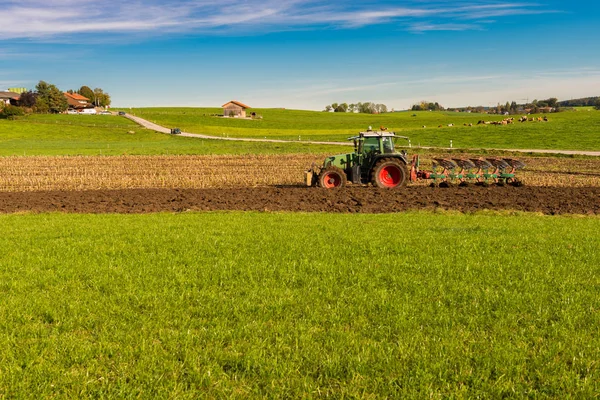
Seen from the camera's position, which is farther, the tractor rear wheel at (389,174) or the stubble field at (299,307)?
the tractor rear wheel at (389,174)

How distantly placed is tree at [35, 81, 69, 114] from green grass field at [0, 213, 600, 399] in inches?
5215

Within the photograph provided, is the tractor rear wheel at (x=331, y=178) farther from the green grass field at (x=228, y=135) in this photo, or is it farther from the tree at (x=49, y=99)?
the tree at (x=49, y=99)

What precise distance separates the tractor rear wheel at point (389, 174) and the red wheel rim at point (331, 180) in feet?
5.01

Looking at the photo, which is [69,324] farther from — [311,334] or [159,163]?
[159,163]

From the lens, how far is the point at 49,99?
424 ft

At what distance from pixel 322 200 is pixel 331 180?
2.99 meters

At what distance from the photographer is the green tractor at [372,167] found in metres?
22.1

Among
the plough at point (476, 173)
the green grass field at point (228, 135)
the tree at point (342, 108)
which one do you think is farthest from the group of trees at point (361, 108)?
the plough at point (476, 173)

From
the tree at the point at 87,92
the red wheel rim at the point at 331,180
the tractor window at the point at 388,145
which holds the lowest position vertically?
the red wheel rim at the point at 331,180

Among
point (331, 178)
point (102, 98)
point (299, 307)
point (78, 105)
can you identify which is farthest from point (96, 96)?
point (299, 307)

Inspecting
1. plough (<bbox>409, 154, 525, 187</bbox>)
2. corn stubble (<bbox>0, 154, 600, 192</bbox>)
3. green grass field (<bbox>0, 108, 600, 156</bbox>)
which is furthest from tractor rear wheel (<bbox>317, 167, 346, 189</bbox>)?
green grass field (<bbox>0, 108, 600, 156</bbox>)

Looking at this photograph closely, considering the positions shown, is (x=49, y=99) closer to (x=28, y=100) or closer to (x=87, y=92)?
(x=28, y=100)

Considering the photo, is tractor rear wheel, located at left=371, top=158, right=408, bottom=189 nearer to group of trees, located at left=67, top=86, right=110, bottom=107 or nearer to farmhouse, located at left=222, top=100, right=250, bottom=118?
farmhouse, located at left=222, top=100, right=250, bottom=118

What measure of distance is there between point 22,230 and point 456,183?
19227 millimetres
